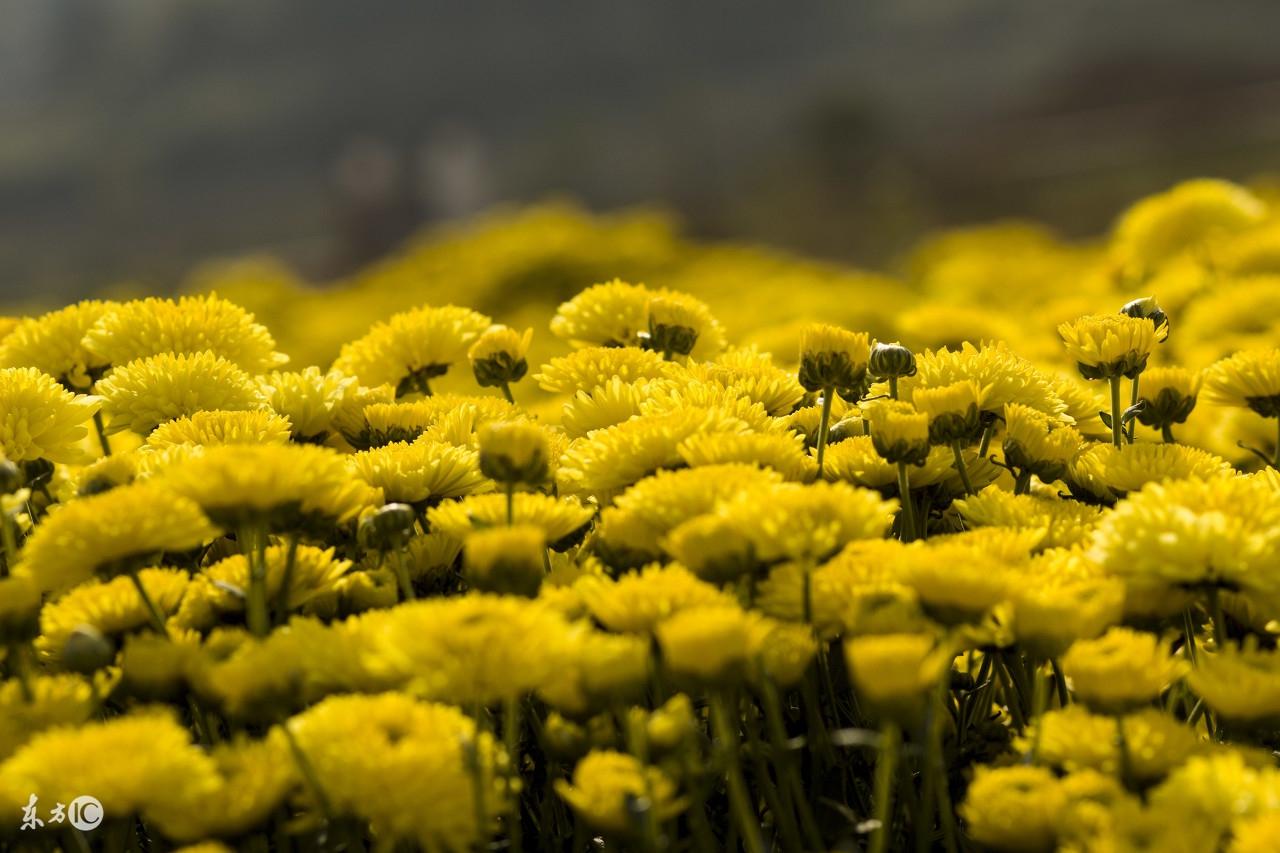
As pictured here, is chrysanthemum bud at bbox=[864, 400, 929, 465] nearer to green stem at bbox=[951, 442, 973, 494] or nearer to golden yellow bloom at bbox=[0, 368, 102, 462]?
green stem at bbox=[951, 442, 973, 494]

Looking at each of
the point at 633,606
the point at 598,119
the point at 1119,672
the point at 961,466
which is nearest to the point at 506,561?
the point at 633,606

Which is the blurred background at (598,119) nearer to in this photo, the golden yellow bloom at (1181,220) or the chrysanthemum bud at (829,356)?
the golden yellow bloom at (1181,220)

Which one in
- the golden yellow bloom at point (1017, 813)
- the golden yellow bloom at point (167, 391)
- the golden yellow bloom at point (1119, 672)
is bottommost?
the golden yellow bloom at point (1017, 813)

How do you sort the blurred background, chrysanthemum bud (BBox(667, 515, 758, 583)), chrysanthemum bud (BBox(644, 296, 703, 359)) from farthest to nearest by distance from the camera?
the blurred background → chrysanthemum bud (BBox(644, 296, 703, 359)) → chrysanthemum bud (BBox(667, 515, 758, 583))

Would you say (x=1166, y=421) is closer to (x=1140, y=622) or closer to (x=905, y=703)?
(x=1140, y=622)

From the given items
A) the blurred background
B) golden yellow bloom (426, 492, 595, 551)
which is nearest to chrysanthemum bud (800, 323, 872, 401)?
golden yellow bloom (426, 492, 595, 551)

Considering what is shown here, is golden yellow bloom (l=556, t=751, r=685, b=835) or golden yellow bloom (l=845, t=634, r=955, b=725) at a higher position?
golden yellow bloom (l=845, t=634, r=955, b=725)

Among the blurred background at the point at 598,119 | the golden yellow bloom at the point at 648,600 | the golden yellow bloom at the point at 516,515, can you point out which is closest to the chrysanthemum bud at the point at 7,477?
the golden yellow bloom at the point at 516,515
